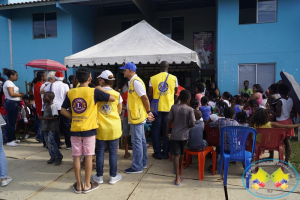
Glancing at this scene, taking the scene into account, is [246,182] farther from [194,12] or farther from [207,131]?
[194,12]

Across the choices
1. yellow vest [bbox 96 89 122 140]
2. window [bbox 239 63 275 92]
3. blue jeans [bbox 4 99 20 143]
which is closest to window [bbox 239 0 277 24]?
window [bbox 239 63 275 92]

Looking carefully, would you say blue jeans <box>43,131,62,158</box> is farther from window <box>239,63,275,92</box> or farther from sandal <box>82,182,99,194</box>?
window <box>239,63,275,92</box>

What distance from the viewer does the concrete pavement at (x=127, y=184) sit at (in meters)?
3.16

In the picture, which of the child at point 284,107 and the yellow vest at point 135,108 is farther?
the child at point 284,107

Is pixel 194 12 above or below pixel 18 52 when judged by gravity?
above

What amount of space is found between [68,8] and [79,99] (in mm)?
9219

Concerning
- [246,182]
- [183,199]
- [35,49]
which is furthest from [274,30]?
[35,49]

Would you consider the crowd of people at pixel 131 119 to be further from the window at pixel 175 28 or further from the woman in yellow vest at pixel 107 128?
the window at pixel 175 28

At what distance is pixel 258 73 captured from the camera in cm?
916

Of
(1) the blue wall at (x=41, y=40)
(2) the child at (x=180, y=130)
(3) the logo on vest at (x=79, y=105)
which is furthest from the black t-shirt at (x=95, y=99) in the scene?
(1) the blue wall at (x=41, y=40)

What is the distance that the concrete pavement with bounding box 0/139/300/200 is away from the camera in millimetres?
3164

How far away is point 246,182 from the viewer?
337cm

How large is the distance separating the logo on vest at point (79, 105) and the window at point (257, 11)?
27.6 ft

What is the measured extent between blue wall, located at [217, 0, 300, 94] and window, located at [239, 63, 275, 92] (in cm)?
20
